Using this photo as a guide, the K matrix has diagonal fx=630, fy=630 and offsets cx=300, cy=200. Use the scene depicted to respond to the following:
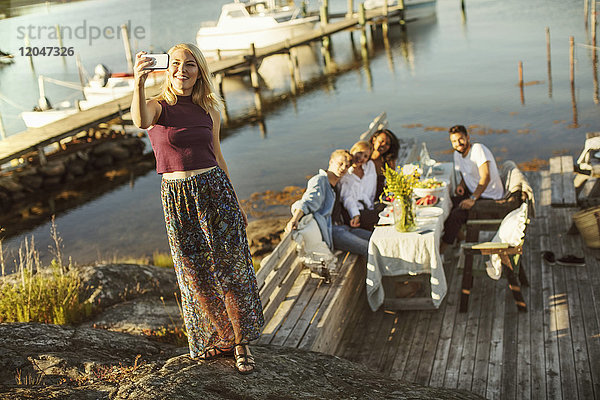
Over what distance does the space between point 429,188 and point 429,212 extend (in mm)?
519

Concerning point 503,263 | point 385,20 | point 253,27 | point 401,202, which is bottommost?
point 385,20

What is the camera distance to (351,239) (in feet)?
21.9

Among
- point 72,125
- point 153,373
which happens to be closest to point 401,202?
point 153,373

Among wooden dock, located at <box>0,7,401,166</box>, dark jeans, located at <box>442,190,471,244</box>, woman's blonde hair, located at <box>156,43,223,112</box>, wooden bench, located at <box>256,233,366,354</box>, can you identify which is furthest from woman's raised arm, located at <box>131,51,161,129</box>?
wooden dock, located at <box>0,7,401,166</box>

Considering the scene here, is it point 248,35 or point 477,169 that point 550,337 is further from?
point 248,35

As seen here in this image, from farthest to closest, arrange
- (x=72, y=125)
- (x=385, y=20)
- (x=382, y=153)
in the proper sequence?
(x=385, y=20) < (x=72, y=125) < (x=382, y=153)

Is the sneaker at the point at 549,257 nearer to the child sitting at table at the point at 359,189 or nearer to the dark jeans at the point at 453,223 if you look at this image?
the dark jeans at the point at 453,223

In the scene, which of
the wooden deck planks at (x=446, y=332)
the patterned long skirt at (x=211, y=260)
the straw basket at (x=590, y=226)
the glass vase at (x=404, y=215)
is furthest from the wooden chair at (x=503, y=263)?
the patterned long skirt at (x=211, y=260)

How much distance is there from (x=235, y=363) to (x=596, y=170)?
572cm

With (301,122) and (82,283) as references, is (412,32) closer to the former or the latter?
(301,122)

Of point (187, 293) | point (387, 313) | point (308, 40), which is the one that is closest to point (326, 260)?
point (387, 313)

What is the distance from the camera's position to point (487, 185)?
7.25 m

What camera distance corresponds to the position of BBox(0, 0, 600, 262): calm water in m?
16.6

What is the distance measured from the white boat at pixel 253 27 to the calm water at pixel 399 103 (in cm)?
227
